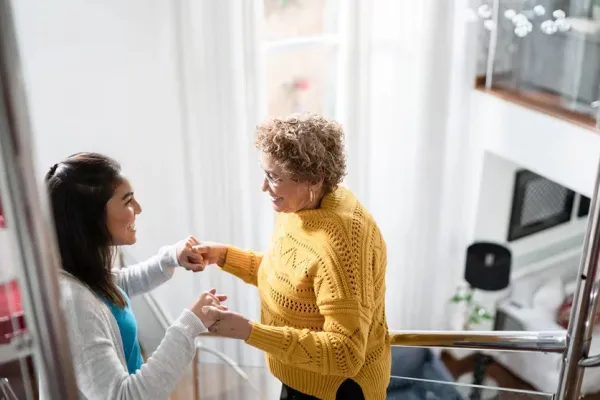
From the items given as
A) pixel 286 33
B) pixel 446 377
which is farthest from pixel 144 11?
pixel 446 377

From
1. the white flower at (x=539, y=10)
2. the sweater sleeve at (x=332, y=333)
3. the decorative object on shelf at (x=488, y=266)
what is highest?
the white flower at (x=539, y=10)

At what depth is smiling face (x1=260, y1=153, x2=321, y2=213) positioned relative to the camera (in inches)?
61.4

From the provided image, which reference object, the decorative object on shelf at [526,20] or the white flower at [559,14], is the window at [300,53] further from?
the white flower at [559,14]

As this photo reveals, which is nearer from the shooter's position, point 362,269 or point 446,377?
point 362,269

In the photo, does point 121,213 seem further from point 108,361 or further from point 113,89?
point 113,89

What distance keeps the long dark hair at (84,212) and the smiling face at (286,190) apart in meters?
0.33

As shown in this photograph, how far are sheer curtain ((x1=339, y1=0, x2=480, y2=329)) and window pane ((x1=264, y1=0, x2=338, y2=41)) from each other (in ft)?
0.44

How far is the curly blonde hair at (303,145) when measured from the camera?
1.53 meters

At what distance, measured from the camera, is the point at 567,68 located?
145 inches

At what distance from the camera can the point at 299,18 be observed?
3.42 meters

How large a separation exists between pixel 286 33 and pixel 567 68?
59.9 inches

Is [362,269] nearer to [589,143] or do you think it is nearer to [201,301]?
[201,301]

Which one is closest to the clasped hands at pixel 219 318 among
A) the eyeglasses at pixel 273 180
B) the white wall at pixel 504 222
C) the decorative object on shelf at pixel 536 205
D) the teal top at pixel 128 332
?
the teal top at pixel 128 332

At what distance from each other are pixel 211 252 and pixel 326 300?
42 centimetres
